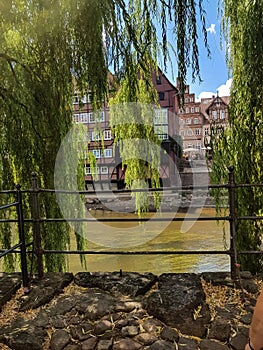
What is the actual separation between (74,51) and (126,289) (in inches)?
77.3

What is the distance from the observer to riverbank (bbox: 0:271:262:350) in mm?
1686

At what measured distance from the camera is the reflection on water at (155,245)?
6.92 m

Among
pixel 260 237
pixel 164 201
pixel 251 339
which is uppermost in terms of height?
pixel 251 339

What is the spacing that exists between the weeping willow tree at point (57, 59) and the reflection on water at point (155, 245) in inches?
122

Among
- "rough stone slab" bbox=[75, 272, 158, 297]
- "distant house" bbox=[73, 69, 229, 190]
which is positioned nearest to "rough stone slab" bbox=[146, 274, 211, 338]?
"rough stone slab" bbox=[75, 272, 158, 297]

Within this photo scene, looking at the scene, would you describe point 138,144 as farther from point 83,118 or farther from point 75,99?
point 75,99

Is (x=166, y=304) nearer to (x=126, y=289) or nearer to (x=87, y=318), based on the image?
(x=126, y=289)

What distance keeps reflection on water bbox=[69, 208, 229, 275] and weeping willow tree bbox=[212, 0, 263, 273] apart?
1.91m

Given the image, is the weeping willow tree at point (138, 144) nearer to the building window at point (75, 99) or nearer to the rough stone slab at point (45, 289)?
the building window at point (75, 99)

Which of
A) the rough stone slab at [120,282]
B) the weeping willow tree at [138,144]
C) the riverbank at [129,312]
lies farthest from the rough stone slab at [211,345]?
the weeping willow tree at [138,144]

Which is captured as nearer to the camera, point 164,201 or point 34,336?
point 34,336

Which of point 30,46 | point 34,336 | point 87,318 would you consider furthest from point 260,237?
point 30,46

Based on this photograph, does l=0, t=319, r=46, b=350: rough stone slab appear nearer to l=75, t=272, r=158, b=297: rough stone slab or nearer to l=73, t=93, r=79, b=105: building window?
l=75, t=272, r=158, b=297: rough stone slab

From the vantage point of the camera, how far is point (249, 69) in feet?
8.72
